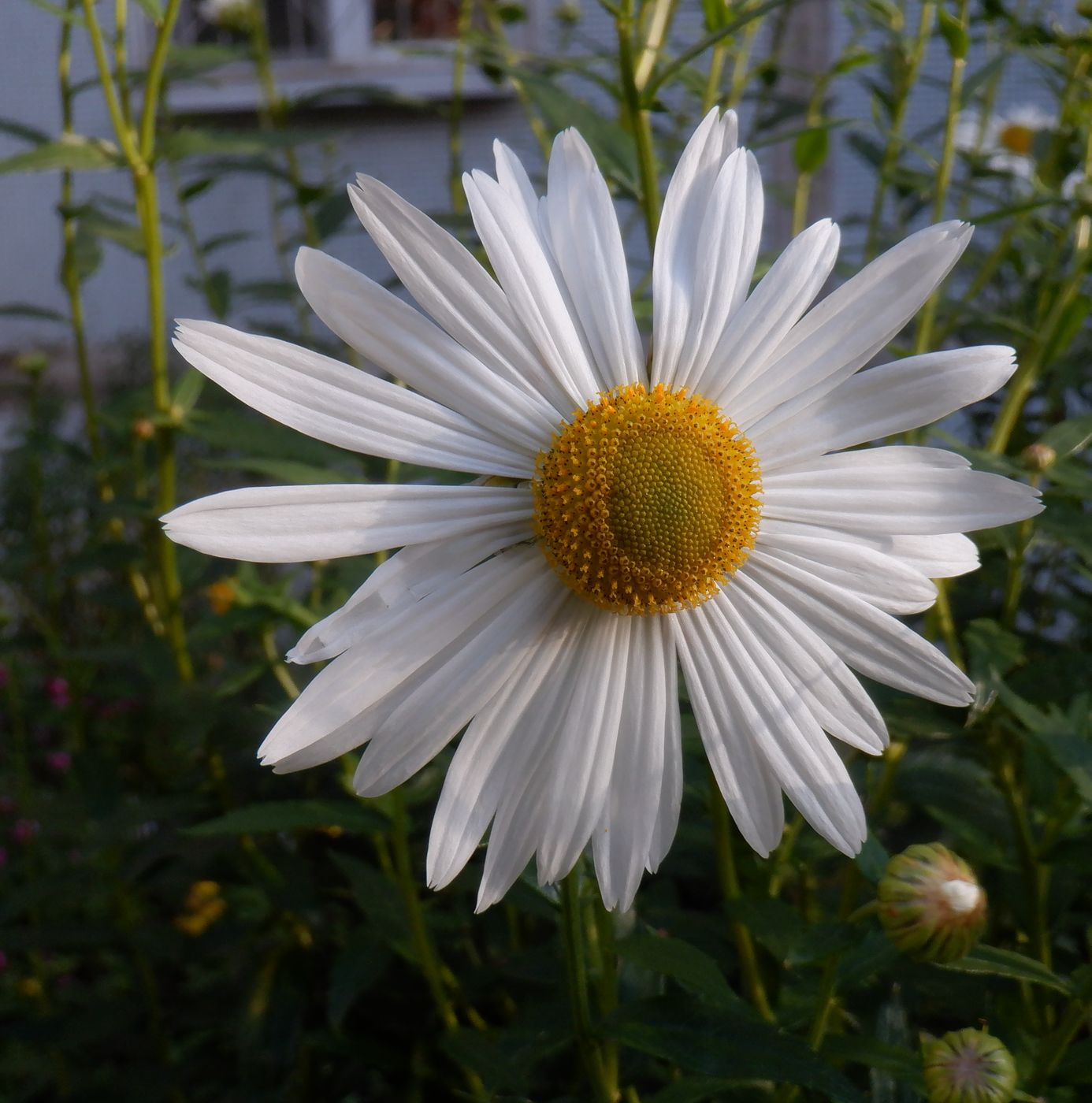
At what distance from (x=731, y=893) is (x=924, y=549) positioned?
24 cm

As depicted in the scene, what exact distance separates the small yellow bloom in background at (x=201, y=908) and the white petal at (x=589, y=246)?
728 millimetres

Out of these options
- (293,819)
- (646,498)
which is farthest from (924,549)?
(293,819)

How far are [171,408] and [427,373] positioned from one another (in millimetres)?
403

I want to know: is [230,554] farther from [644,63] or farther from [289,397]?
[644,63]

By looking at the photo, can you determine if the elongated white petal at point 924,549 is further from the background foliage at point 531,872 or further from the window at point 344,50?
the window at point 344,50

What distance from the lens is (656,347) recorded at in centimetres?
53

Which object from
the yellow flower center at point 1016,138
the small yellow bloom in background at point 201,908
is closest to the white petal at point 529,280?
the small yellow bloom in background at point 201,908

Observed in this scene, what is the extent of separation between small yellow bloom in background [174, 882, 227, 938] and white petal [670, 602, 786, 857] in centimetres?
66

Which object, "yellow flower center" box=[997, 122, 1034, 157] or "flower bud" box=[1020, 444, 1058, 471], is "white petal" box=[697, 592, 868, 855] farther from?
"yellow flower center" box=[997, 122, 1034, 157]

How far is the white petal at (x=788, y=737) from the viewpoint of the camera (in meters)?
0.50

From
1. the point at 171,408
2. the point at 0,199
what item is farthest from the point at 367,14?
the point at 171,408

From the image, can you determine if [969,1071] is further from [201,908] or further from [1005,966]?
[201,908]

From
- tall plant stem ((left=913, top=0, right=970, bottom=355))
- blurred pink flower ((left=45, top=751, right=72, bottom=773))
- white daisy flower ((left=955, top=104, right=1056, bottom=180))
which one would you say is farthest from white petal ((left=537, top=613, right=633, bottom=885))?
blurred pink flower ((left=45, top=751, right=72, bottom=773))

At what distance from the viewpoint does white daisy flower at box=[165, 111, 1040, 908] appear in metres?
0.48
